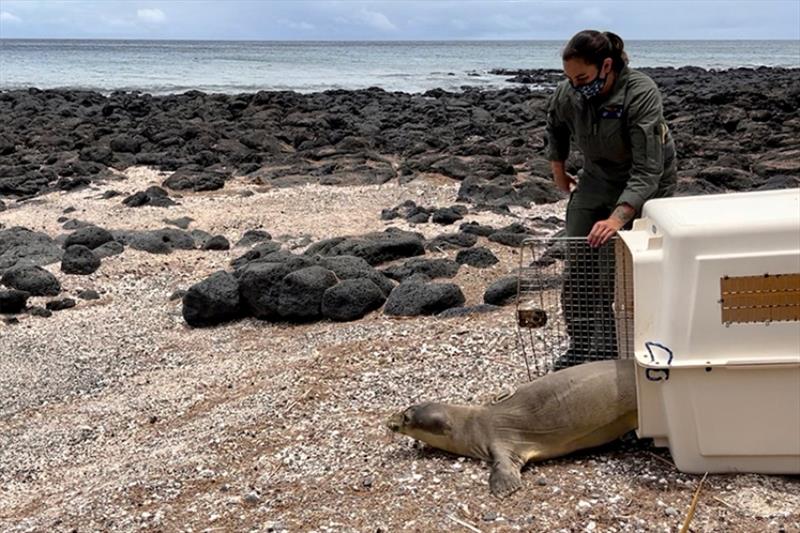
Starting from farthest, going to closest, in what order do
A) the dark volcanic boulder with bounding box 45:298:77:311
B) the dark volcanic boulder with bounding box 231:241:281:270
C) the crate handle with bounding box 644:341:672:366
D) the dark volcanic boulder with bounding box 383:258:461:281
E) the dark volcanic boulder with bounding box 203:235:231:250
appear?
the dark volcanic boulder with bounding box 203:235:231:250 → the dark volcanic boulder with bounding box 231:241:281:270 → the dark volcanic boulder with bounding box 383:258:461:281 → the dark volcanic boulder with bounding box 45:298:77:311 → the crate handle with bounding box 644:341:672:366

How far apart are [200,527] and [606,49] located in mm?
3047

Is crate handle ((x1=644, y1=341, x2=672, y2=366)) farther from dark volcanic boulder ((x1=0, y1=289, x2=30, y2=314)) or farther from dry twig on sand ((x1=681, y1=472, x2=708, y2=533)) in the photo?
dark volcanic boulder ((x1=0, y1=289, x2=30, y2=314))

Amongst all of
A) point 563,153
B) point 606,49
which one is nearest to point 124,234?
point 563,153

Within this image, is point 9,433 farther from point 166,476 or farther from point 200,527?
point 200,527

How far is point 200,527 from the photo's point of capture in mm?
4551

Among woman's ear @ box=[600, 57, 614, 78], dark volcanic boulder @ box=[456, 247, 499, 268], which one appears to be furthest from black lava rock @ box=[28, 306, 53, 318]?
woman's ear @ box=[600, 57, 614, 78]

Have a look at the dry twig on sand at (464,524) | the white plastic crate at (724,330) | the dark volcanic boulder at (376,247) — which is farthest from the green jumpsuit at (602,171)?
the dark volcanic boulder at (376,247)

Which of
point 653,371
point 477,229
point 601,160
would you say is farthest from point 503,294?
point 653,371

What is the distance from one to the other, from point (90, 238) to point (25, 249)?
30.5 inches

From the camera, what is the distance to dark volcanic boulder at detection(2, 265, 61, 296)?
33.6 ft

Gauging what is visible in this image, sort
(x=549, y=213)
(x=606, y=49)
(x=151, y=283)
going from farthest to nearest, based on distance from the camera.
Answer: (x=549, y=213)
(x=151, y=283)
(x=606, y=49)

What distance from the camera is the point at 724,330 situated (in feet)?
13.0

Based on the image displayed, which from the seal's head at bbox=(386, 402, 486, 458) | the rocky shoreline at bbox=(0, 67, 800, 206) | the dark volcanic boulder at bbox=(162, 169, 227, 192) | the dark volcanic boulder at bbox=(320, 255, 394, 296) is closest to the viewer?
the seal's head at bbox=(386, 402, 486, 458)

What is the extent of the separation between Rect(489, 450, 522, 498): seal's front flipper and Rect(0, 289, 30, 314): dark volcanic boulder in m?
6.63
